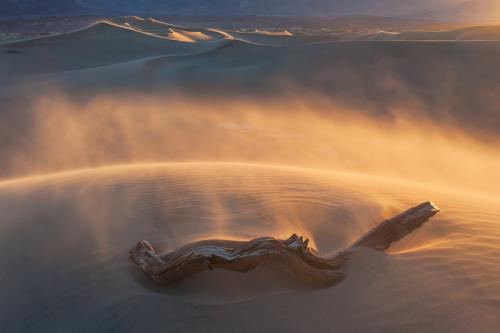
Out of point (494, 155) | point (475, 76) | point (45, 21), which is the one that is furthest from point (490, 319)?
point (45, 21)

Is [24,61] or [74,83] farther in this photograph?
[24,61]

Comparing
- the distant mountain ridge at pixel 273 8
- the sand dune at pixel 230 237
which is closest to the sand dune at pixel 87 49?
the sand dune at pixel 230 237

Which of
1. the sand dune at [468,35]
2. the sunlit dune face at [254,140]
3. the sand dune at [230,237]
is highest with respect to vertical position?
the sand dune at [468,35]

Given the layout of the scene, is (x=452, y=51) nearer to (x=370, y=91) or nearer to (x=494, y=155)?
(x=370, y=91)

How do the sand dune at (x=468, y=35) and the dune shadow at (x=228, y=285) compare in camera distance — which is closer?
the dune shadow at (x=228, y=285)

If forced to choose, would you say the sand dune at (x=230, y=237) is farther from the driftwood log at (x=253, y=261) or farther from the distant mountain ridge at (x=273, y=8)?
the distant mountain ridge at (x=273, y=8)

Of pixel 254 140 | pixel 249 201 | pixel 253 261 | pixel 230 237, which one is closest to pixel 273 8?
pixel 254 140
